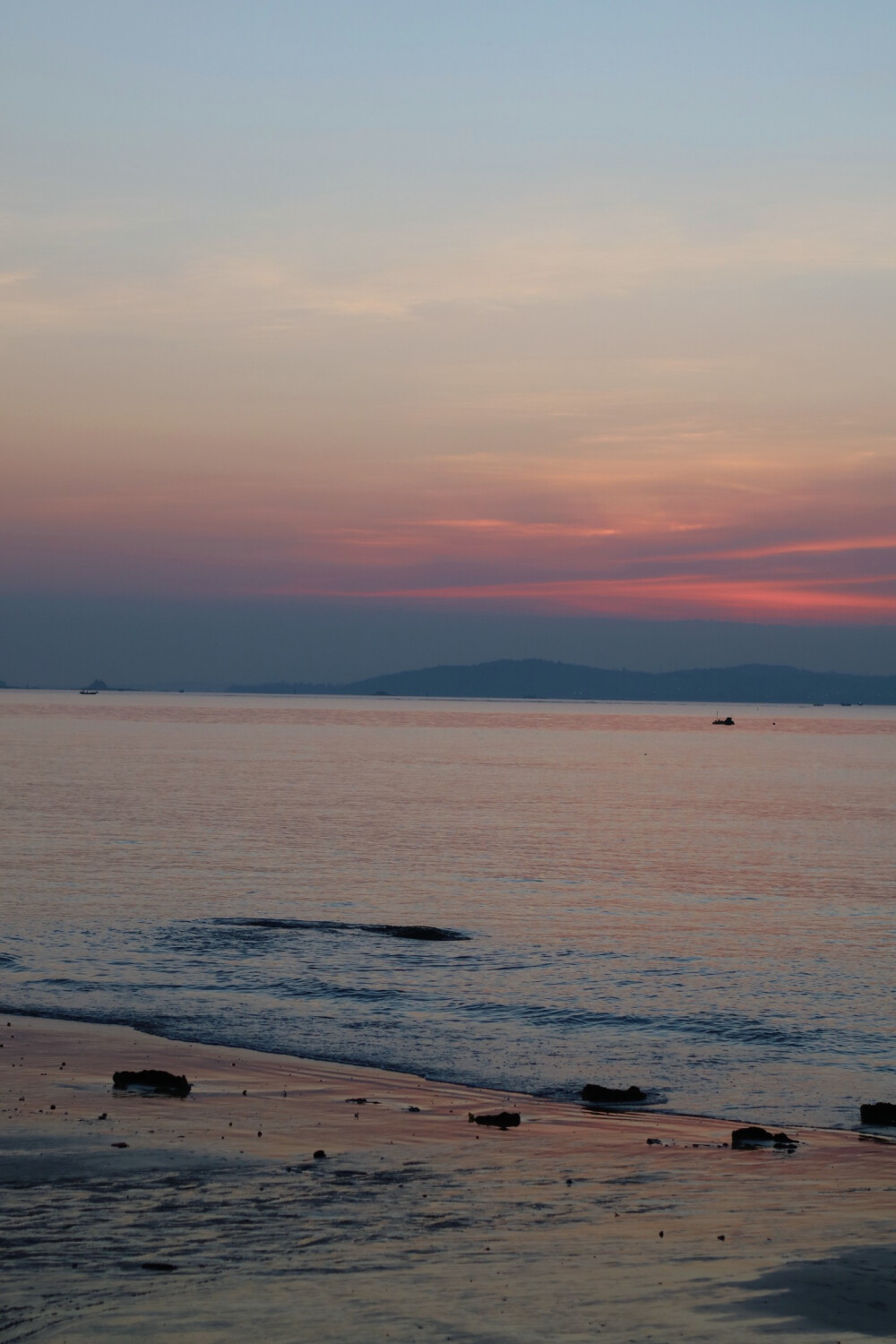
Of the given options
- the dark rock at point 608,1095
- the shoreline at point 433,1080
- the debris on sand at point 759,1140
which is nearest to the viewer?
the debris on sand at point 759,1140

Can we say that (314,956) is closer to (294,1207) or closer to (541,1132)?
(541,1132)

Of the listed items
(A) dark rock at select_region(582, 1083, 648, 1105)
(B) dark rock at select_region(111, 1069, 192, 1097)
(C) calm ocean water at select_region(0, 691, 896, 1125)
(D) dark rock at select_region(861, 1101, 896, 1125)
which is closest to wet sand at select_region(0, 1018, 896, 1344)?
(B) dark rock at select_region(111, 1069, 192, 1097)

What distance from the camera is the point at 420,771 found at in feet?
401

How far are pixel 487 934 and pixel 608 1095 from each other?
17589 millimetres

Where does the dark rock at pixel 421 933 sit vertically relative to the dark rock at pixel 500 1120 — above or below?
below

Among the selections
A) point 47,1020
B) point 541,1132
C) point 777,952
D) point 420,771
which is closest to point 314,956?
point 47,1020

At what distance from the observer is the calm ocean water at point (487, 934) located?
2389 centimetres

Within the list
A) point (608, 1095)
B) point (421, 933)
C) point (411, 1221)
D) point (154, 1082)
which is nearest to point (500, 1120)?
point (608, 1095)

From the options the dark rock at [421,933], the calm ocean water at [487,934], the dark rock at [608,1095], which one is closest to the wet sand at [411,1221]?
the dark rock at [608,1095]

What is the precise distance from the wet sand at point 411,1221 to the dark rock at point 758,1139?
8.8 inches

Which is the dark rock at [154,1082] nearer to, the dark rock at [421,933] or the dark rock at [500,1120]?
the dark rock at [500,1120]

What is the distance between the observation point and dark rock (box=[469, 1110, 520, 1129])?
58.8ft

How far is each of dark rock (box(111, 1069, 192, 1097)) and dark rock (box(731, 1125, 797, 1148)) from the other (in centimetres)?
814

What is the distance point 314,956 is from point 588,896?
591 inches
